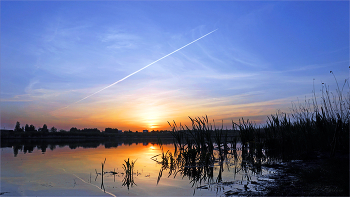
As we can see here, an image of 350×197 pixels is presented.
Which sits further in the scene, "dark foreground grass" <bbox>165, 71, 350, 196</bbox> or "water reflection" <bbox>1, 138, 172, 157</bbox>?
"water reflection" <bbox>1, 138, 172, 157</bbox>

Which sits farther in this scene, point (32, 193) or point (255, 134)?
point (255, 134)

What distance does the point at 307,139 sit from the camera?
27.5 ft

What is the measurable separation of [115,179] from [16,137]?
168ft

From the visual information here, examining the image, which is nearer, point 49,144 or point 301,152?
point 301,152

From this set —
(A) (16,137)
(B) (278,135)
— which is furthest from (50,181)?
(A) (16,137)

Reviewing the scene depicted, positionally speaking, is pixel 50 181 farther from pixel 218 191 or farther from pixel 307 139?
pixel 307 139

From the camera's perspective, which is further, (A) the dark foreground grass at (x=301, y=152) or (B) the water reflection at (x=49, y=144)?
(B) the water reflection at (x=49, y=144)

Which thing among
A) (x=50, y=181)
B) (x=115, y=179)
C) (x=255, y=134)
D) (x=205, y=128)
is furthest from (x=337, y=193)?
(x=255, y=134)

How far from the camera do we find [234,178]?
16.4 ft

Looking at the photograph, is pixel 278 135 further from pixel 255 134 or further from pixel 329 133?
pixel 329 133

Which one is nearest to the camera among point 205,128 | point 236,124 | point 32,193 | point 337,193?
point 337,193

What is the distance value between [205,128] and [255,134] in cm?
465

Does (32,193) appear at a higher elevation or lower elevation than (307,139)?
lower

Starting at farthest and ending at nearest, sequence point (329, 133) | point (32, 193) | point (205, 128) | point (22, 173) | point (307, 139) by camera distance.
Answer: point (205, 128) → point (307, 139) → point (329, 133) → point (22, 173) → point (32, 193)
